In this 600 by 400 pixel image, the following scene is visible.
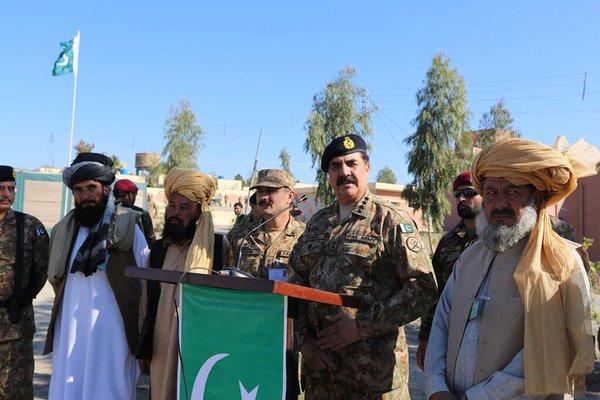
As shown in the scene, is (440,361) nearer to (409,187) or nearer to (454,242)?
(454,242)

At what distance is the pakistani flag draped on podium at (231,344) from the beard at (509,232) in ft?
3.06

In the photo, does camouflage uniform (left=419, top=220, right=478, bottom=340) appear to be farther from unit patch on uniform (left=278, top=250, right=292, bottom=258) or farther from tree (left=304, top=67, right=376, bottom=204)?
tree (left=304, top=67, right=376, bottom=204)

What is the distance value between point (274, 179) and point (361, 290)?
5.98ft

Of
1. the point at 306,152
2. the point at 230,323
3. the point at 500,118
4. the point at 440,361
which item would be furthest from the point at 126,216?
the point at 500,118

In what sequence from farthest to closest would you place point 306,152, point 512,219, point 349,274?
1. point 306,152
2. point 349,274
3. point 512,219

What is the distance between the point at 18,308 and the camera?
384 cm

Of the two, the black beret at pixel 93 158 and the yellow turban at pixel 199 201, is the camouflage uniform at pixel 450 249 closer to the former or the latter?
the yellow turban at pixel 199 201

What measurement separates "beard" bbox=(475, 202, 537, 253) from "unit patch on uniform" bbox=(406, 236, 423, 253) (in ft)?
1.31

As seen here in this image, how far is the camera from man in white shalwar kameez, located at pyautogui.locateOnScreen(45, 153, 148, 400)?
3.45 m

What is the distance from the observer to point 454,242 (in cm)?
400

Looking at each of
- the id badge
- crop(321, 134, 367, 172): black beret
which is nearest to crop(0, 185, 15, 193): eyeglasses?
the id badge

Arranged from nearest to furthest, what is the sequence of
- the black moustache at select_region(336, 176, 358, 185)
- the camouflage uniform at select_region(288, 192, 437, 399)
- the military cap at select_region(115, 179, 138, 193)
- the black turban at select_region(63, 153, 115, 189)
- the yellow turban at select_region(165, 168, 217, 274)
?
the camouflage uniform at select_region(288, 192, 437, 399) → the black moustache at select_region(336, 176, 358, 185) → the yellow turban at select_region(165, 168, 217, 274) → the black turban at select_region(63, 153, 115, 189) → the military cap at select_region(115, 179, 138, 193)

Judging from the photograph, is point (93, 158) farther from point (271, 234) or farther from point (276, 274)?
point (276, 274)

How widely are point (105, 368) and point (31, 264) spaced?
1134mm
